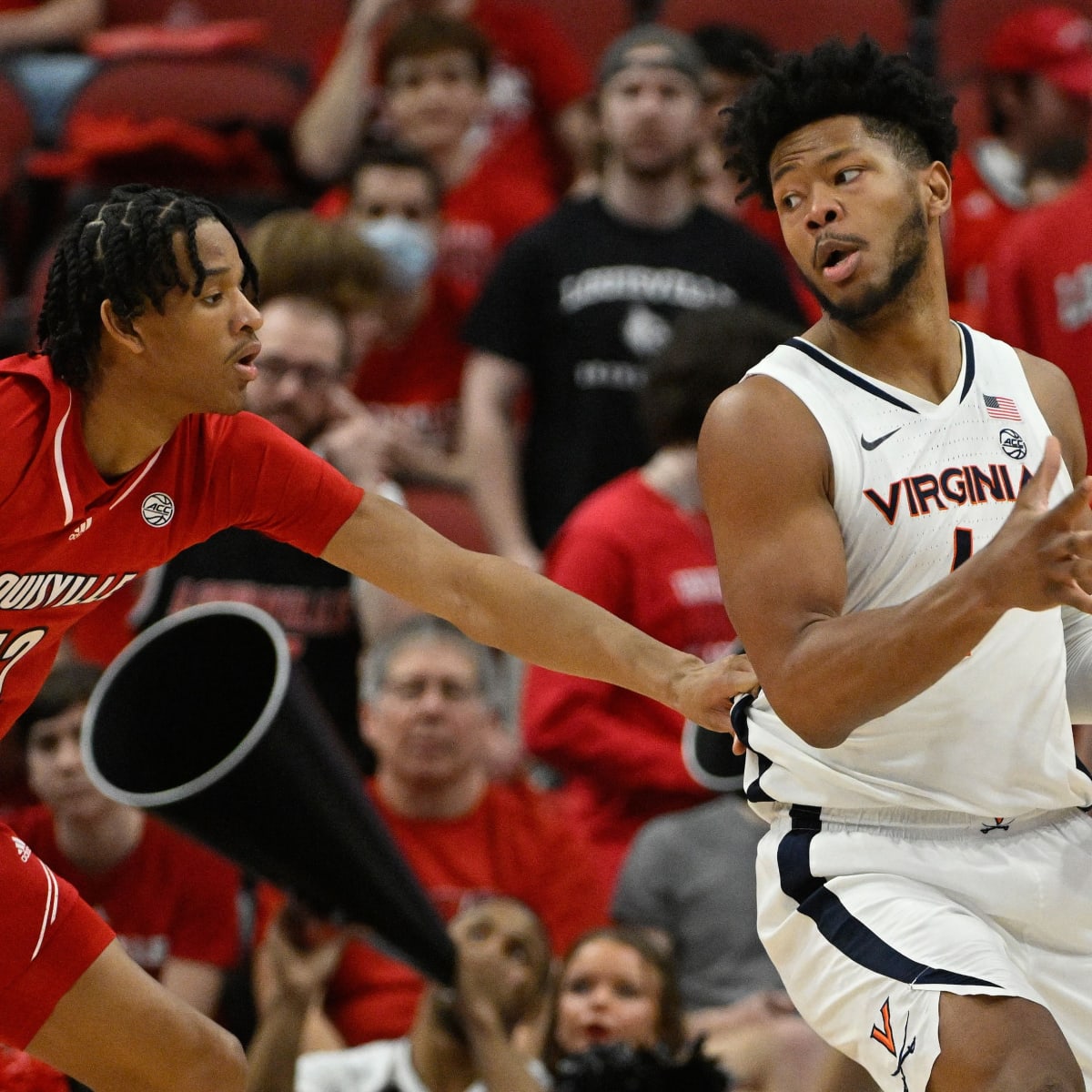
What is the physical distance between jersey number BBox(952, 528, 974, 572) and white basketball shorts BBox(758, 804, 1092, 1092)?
385mm

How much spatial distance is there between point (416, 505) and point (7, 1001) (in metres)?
2.79

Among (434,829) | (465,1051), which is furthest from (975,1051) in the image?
(434,829)

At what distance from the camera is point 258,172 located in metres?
6.79

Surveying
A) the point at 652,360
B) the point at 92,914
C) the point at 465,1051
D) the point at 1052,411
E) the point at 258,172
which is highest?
the point at 258,172

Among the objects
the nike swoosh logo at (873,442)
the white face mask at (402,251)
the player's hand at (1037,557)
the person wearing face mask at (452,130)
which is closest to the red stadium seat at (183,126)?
the person wearing face mask at (452,130)

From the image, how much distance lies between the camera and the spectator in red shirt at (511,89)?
6.78 metres

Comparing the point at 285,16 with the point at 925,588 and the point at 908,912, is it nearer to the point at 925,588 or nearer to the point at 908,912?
the point at 925,588

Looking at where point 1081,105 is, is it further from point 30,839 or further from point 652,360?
point 30,839

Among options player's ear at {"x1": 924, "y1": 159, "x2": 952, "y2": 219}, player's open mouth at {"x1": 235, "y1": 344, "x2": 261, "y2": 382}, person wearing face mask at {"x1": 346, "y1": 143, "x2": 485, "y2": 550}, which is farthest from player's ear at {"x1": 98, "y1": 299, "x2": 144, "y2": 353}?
person wearing face mask at {"x1": 346, "y1": 143, "x2": 485, "y2": 550}

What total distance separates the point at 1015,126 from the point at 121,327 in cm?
493

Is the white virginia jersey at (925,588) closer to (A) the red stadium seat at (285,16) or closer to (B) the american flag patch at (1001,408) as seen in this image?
(B) the american flag patch at (1001,408)

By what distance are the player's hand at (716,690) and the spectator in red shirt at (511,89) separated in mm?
4091

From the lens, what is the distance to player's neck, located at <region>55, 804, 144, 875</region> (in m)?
4.54

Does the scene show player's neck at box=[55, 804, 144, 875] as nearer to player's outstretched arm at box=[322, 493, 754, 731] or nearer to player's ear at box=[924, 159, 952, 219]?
player's outstretched arm at box=[322, 493, 754, 731]
